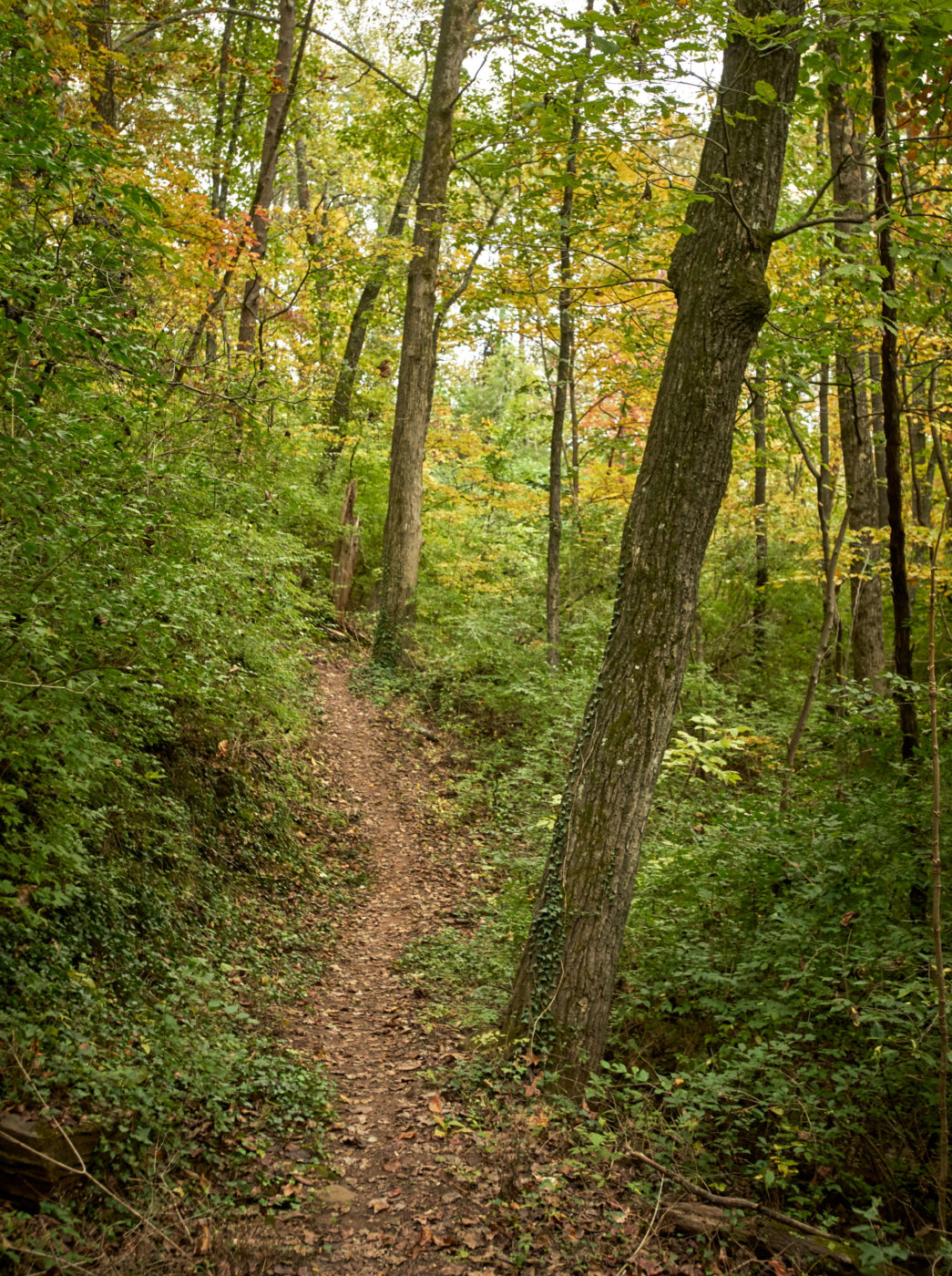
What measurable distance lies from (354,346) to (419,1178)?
54.3 ft

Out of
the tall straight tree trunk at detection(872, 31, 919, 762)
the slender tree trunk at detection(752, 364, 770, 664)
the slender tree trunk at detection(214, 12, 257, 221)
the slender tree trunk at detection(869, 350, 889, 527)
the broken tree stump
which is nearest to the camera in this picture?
the broken tree stump

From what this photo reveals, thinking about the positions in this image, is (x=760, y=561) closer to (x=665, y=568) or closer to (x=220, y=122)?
(x=665, y=568)

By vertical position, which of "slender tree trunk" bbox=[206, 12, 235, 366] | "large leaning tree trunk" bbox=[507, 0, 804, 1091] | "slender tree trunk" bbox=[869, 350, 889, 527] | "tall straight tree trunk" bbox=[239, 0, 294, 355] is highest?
"slender tree trunk" bbox=[206, 12, 235, 366]

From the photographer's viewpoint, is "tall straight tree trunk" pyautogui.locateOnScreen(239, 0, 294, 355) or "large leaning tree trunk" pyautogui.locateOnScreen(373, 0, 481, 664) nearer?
"tall straight tree trunk" pyautogui.locateOnScreen(239, 0, 294, 355)

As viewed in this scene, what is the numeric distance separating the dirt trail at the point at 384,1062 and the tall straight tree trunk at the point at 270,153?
17.5 feet

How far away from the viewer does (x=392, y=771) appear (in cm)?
1010

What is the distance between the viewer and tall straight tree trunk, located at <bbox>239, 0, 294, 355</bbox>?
960cm

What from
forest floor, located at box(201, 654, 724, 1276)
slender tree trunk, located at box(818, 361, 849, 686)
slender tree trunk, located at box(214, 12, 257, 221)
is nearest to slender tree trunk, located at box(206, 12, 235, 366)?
slender tree trunk, located at box(214, 12, 257, 221)

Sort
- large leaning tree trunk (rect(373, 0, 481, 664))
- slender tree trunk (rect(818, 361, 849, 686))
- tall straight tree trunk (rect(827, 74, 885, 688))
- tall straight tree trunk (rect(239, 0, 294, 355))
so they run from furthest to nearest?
large leaning tree trunk (rect(373, 0, 481, 664))
tall straight tree trunk (rect(239, 0, 294, 355))
slender tree trunk (rect(818, 361, 849, 686))
tall straight tree trunk (rect(827, 74, 885, 688))

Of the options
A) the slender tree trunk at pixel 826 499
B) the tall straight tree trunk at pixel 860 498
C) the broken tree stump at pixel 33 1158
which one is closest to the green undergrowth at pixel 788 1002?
the broken tree stump at pixel 33 1158

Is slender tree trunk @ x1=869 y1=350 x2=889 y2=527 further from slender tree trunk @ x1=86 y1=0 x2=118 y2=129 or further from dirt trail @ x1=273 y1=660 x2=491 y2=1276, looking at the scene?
slender tree trunk @ x1=86 y1=0 x2=118 y2=129

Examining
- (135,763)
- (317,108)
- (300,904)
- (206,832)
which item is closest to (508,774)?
(300,904)

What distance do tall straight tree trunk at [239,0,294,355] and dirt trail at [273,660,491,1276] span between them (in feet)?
17.5

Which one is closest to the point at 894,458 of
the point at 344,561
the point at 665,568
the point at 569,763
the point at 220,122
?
the point at 665,568
